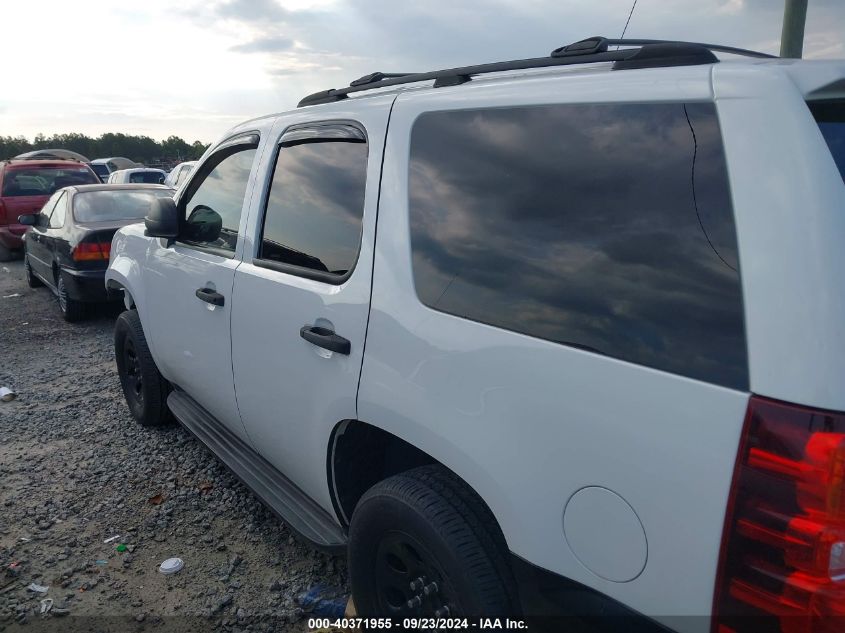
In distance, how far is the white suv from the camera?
47.3 inches

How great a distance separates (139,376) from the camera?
450cm

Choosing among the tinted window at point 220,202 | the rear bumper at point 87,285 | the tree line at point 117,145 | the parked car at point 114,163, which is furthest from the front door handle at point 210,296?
the tree line at point 117,145

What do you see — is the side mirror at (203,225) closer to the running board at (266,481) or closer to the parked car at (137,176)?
the running board at (266,481)

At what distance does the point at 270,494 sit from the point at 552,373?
170 centimetres

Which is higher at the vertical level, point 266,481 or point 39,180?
point 39,180

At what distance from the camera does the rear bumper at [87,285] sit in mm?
7242

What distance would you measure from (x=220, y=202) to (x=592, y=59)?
2197 millimetres

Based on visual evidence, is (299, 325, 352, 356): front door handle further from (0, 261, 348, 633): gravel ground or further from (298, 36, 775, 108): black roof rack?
(0, 261, 348, 633): gravel ground

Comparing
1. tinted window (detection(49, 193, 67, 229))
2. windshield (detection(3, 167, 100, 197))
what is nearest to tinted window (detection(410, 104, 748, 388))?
tinted window (detection(49, 193, 67, 229))

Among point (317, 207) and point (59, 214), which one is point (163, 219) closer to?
point (317, 207)

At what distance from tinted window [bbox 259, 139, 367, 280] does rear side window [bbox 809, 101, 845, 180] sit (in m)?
1.37

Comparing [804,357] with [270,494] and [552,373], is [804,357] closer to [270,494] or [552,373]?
[552,373]

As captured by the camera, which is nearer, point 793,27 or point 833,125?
point 833,125

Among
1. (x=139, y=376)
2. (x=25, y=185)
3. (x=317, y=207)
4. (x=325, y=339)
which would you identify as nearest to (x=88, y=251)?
(x=139, y=376)
